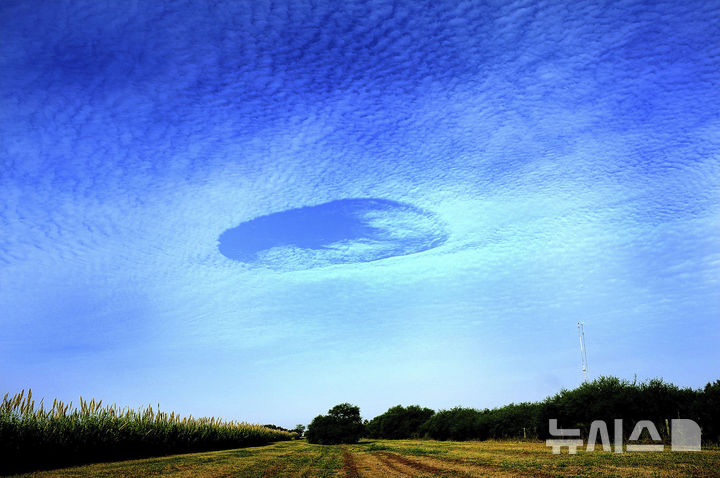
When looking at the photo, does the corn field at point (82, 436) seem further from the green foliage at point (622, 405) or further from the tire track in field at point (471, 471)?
the green foliage at point (622, 405)

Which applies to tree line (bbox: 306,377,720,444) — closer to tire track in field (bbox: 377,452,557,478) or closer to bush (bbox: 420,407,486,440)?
→ bush (bbox: 420,407,486,440)

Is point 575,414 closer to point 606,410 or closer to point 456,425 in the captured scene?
point 606,410

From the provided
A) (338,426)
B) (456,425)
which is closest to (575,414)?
(456,425)

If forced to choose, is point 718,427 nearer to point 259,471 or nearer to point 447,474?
point 447,474

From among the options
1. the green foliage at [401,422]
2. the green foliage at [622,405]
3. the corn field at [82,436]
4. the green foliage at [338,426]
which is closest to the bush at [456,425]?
the green foliage at [401,422]

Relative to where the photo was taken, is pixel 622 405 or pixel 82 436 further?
pixel 622 405

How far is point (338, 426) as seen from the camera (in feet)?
154

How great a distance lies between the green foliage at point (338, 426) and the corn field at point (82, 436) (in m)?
17.8

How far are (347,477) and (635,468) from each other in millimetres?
8254

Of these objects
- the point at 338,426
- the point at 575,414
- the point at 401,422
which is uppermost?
the point at 575,414

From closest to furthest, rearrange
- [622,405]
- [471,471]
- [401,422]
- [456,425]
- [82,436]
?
[471,471] < [82,436] < [622,405] < [456,425] < [401,422]

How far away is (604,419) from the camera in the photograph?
1113 inches

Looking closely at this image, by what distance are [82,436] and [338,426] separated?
1196 inches

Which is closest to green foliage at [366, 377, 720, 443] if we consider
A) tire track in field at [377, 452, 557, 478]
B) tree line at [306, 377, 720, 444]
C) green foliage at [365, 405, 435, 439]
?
tree line at [306, 377, 720, 444]
